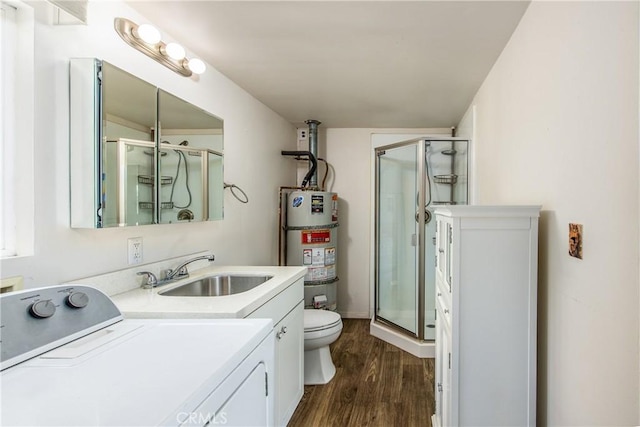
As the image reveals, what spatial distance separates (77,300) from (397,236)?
2.90 m

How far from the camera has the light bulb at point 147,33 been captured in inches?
61.3

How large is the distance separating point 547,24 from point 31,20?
1883 mm

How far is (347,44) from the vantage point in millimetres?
1955

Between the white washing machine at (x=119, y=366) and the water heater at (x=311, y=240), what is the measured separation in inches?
92.8

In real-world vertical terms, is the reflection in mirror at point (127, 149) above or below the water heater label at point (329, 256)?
above

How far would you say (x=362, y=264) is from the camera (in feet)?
13.4

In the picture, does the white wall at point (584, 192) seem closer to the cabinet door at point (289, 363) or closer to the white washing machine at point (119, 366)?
the white washing machine at point (119, 366)

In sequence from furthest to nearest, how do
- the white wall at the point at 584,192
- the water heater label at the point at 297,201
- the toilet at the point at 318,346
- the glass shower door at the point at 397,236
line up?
1. the water heater label at the point at 297,201
2. the glass shower door at the point at 397,236
3. the toilet at the point at 318,346
4. the white wall at the point at 584,192

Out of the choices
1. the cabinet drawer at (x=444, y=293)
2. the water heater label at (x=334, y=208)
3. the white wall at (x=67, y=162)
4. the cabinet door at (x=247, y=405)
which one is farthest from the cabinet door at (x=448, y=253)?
the water heater label at (x=334, y=208)

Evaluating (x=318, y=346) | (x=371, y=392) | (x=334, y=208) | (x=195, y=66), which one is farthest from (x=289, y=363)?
(x=334, y=208)

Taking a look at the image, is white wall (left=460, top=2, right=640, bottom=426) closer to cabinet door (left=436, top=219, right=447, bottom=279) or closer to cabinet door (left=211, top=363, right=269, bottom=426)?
cabinet door (left=436, top=219, right=447, bottom=279)

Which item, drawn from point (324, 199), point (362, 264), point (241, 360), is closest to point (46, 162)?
point (241, 360)

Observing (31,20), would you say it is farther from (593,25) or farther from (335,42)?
(593,25)

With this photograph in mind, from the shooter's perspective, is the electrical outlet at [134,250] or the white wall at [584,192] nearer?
the white wall at [584,192]
